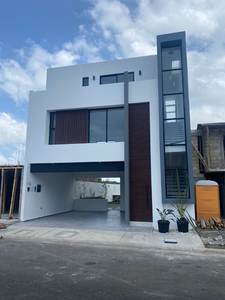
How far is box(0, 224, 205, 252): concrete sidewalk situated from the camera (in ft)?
23.7

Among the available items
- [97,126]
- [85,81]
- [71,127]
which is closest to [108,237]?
[97,126]

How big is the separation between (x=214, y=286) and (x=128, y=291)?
1.61m

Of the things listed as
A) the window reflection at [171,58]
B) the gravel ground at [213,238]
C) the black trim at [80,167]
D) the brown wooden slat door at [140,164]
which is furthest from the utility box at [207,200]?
the window reflection at [171,58]

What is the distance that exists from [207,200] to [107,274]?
281 inches

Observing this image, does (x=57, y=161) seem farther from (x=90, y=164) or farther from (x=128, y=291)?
(x=128, y=291)

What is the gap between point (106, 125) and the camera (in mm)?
11469

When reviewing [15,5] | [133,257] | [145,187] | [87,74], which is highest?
[15,5]

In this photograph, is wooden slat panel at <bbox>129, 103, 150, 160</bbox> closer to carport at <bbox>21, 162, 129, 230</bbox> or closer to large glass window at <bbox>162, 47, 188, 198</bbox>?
large glass window at <bbox>162, 47, 188, 198</bbox>

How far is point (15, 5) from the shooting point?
1061cm

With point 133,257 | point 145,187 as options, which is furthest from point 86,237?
point 145,187

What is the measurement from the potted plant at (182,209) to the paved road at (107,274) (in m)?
2.18

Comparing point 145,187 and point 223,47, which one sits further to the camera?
point 223,47

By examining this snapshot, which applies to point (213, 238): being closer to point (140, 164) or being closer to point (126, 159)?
point (140, 164)

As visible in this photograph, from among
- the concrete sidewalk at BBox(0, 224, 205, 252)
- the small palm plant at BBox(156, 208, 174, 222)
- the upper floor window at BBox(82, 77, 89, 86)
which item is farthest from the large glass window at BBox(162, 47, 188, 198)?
the upper floor window at BBox(82, 77, 89, 86)
